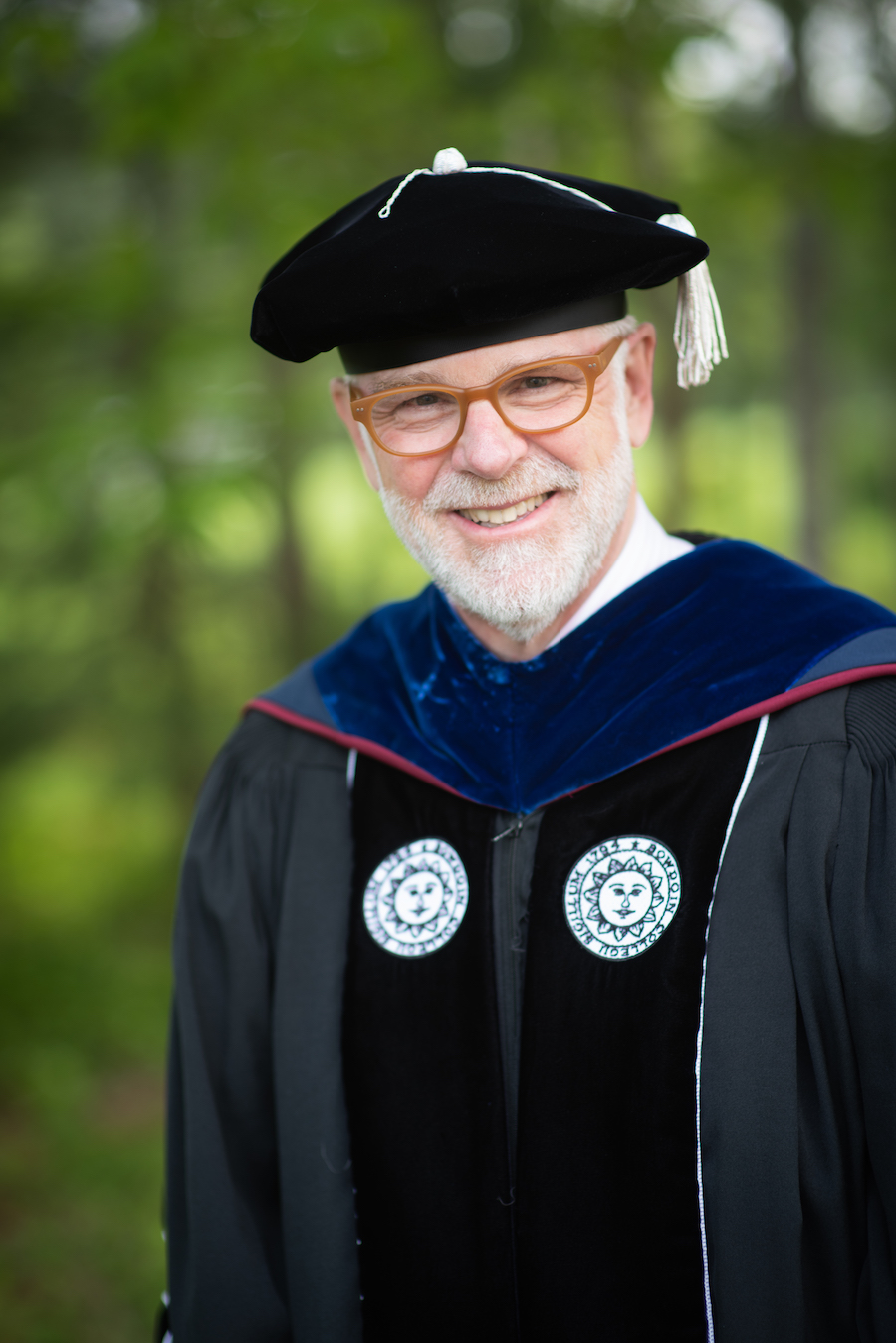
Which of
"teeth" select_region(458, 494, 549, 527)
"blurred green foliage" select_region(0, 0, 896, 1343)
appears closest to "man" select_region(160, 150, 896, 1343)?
"teeth" select_region(458, 494, 549, 527)

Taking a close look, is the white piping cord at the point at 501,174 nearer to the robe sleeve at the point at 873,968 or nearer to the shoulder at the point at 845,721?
the shoulder at the point at 845,721

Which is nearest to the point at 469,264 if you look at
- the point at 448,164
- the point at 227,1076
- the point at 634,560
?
the point at 448,164

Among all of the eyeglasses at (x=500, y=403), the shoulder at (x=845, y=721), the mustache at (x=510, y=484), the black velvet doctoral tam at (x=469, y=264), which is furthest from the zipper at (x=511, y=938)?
the black velvet doctoral tam at (x=469, y=264)

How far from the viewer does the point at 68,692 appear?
6.14m

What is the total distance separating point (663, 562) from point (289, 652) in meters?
4.93

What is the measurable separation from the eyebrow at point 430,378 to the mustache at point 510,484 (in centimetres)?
15

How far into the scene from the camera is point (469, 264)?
1583mm

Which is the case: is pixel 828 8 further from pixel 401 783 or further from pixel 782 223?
pixel 401 783

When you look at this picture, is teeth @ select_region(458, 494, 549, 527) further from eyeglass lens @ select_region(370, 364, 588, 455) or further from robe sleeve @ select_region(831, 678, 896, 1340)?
robe sleeve @ select_region(831, 678, 896, 1340)

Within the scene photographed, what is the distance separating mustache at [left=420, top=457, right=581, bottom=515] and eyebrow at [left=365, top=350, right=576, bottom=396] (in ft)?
0.49

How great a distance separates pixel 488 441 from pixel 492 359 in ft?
0.44

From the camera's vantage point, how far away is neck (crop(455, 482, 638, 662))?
1.89m

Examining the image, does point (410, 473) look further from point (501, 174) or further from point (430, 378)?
point (501, 174)

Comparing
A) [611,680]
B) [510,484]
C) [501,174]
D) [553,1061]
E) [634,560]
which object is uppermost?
[501,174]
